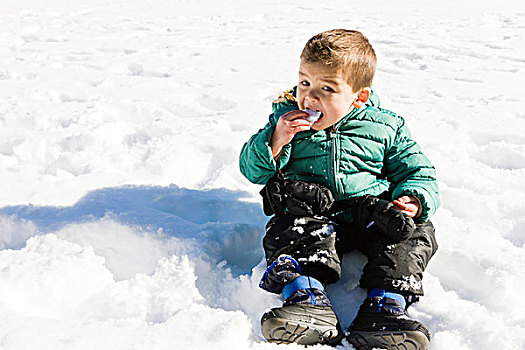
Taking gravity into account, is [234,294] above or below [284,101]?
below

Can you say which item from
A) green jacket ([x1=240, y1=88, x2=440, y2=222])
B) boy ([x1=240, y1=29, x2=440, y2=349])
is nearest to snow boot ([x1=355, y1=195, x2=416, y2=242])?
boy ([x1=240, y1=29, x2=440, y2=349])

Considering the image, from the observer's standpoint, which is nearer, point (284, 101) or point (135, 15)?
point (284, 101)

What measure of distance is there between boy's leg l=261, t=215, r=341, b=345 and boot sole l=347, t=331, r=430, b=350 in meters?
0.11

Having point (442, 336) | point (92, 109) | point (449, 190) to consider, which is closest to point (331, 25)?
point (92, 109)

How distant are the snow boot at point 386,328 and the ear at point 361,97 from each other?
82 cm

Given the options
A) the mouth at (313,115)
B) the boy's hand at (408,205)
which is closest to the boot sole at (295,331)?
the boy's hand at (408,205)

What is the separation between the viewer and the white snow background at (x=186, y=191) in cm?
169

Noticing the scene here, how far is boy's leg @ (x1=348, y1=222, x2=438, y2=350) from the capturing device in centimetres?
153

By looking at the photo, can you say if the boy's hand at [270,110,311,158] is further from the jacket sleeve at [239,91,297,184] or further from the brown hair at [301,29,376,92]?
the brown hair at [301,29,376,92]

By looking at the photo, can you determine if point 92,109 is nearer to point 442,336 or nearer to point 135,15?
point 442,336

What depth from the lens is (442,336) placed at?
1.61m

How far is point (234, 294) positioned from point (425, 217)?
0.85 metres

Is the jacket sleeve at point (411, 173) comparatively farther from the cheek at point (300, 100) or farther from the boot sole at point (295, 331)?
the boot sole at point (295, 331)

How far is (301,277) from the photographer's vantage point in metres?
1.76
